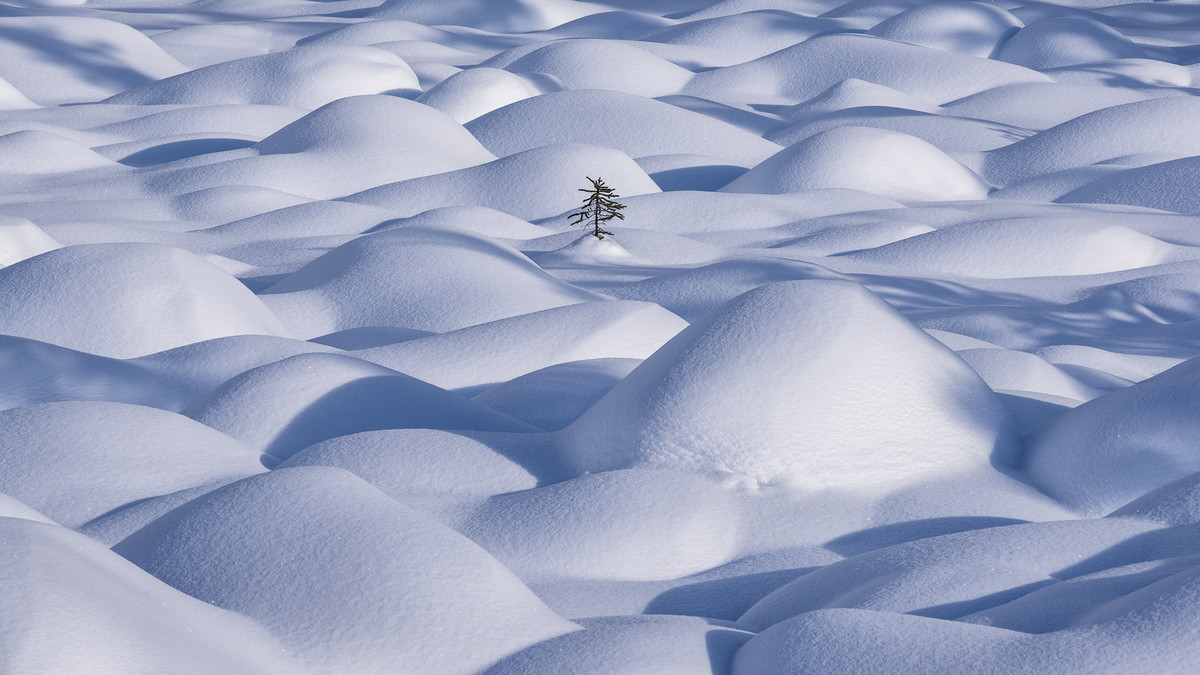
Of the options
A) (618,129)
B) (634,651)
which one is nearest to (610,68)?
(618,129)

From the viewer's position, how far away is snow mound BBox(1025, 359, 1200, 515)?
6.76ft

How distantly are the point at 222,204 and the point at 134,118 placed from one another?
1.89 m

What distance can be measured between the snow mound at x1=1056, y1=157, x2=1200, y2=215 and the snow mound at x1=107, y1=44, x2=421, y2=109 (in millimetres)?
3753

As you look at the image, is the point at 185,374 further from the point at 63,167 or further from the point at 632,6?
the point at 632,6

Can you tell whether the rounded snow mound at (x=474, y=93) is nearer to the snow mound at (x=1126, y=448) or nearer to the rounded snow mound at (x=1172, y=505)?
the snow mound at (x=1126, y=448)

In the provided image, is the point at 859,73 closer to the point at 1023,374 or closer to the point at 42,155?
the point at 42,155

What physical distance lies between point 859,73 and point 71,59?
4715 mm

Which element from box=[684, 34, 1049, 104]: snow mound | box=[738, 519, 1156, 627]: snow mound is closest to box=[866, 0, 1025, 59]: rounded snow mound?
box=[684, 34, 1049, 104]: snow mound

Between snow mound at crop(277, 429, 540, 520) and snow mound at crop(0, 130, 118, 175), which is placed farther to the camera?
snow mound at crop(0, 130, 118, 175)

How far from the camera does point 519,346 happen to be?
282 centimetres

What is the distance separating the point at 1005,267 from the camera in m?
3.94

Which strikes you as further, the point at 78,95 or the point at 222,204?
the point at 78,95

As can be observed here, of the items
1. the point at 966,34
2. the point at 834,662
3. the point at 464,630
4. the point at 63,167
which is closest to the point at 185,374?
the point at 464,630

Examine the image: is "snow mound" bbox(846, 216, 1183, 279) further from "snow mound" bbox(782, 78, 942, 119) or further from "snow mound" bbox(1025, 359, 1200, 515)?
"snow mound" bbox(782, 78, 942, 119)
